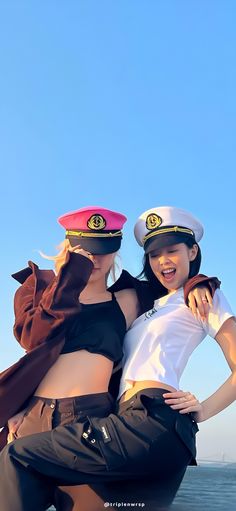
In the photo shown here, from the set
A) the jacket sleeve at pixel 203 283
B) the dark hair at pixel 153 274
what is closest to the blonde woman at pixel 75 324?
the dark hair at pixel 153 274

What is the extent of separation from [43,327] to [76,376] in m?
0.34

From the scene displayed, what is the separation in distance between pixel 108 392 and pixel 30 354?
1.59ft

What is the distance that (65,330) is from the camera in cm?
328

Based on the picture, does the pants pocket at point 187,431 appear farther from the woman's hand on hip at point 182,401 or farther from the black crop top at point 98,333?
the black crop top at point 98,333

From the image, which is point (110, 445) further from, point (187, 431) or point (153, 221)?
point (153, 221)

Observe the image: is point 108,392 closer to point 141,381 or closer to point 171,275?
point 141,381

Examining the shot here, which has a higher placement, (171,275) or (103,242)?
(103,242)

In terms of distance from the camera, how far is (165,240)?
356 cm

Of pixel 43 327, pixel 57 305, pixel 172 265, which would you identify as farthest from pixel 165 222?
pixel 43 327

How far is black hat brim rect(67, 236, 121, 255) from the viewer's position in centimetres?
358

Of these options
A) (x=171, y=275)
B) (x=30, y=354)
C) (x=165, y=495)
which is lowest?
(x=165, y=495)

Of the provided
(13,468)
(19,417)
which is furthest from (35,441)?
(19,417)

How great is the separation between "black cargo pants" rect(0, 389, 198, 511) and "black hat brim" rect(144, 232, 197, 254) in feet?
3.14

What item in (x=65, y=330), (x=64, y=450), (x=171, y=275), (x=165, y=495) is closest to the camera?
(x=64, y=450)
